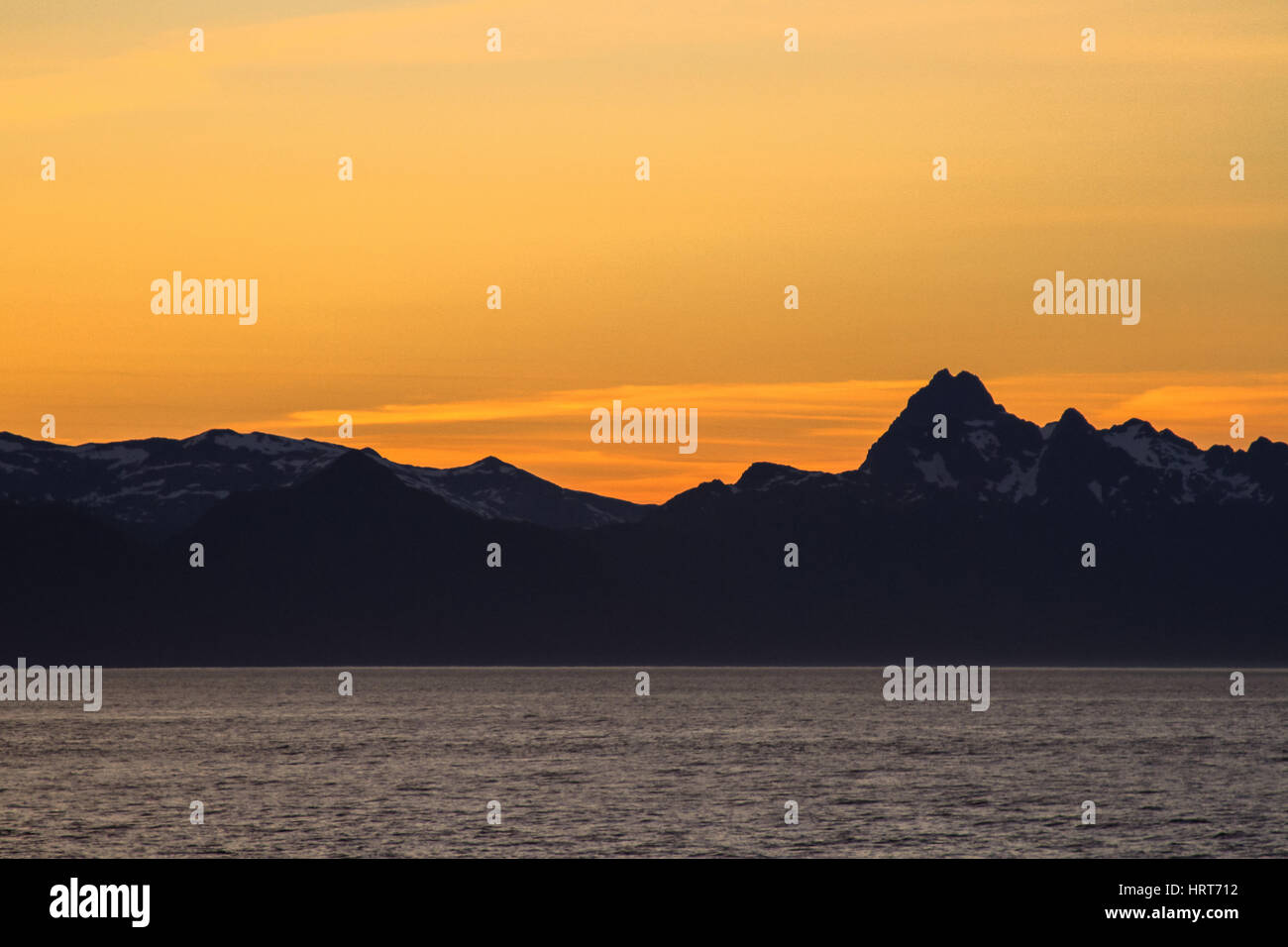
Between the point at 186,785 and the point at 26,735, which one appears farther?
the point at 26,735

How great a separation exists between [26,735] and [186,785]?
300 ft

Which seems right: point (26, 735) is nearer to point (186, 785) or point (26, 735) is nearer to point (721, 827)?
point (186, 785)

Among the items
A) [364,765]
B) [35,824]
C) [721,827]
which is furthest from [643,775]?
[35,824]

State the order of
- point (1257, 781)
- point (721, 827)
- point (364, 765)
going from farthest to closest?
point (364, 765)
point (1257, 781)
point (721, 827)

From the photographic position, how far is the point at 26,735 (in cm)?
19812

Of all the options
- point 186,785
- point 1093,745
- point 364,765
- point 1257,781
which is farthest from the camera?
point 1093,745
